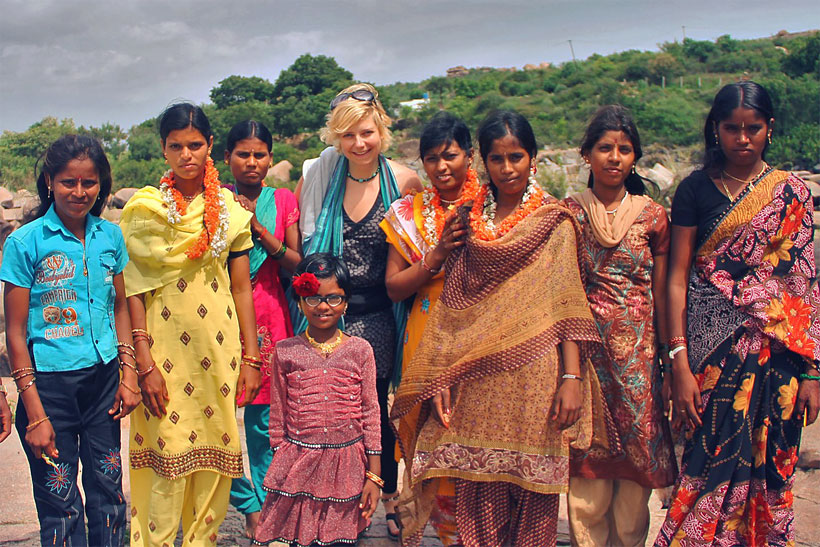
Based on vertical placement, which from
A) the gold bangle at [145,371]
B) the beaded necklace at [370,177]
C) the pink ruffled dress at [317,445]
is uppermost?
the beaded necklace at [370,177]

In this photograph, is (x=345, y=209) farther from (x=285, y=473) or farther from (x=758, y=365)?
(x=758, y=365)

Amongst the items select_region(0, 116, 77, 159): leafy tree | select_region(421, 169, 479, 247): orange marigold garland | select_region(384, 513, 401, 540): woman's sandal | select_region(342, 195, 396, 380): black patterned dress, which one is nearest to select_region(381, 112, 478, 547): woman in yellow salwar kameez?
select_region(421, 169, 479, 247): orange marigold garland

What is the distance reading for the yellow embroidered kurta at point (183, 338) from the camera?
307cm

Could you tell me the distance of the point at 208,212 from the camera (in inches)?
122

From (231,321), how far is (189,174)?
0.67 metres

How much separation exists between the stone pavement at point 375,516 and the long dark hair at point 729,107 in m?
2.00

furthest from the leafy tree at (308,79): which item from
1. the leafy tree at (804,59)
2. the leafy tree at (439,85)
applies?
the leafy tree at (804,59)

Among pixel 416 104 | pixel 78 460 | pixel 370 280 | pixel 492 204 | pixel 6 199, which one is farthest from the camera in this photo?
pixel 416 104

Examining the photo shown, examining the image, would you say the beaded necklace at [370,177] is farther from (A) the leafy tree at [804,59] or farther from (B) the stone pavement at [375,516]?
(A) the leafy tree at [804,59]

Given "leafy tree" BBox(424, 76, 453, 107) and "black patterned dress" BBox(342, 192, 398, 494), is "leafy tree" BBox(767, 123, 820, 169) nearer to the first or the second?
"black patterned dress" BBox(342, 192, 398, 494)

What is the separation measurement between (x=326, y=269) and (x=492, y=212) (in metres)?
0.75

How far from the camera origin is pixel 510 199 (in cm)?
298

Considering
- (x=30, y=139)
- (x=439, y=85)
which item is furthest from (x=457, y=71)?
(x=30, y=139)

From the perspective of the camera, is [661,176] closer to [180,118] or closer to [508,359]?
[508,359]
